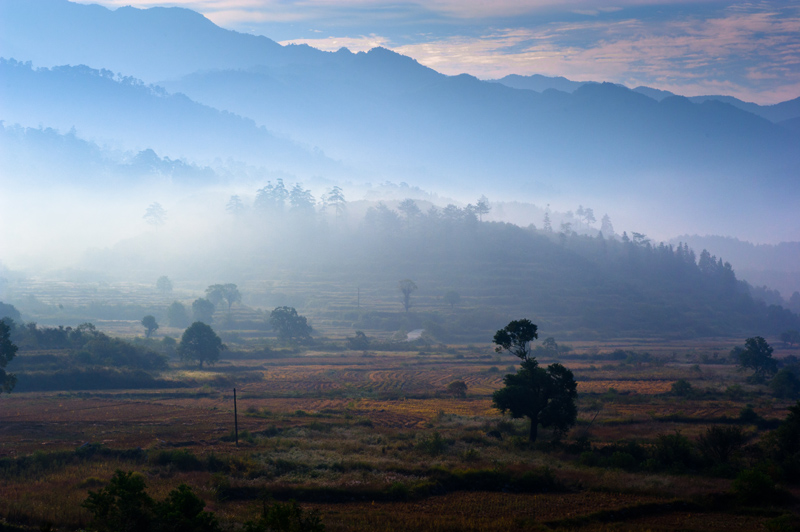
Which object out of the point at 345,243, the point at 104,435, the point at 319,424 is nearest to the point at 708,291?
the point at 345,243

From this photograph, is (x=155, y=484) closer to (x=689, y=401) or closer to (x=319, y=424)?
(x=319, y=424)

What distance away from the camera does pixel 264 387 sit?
51.6 metres

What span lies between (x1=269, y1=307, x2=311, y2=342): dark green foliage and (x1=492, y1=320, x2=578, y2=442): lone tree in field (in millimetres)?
59484

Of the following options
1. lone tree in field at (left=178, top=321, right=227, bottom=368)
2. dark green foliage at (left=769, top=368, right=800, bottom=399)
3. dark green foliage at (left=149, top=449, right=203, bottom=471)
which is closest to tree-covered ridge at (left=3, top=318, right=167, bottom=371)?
lone tree in field at (left=178, top=321, right=227, bottom=368)

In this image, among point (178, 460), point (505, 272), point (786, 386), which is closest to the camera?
point (178, 460)

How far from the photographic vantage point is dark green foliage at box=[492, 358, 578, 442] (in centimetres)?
2820

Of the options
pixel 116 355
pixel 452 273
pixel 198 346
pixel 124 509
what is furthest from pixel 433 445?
pixel 452 273

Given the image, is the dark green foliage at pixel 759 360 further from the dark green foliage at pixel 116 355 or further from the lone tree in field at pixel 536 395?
the dark green foliage at pixel 116 355

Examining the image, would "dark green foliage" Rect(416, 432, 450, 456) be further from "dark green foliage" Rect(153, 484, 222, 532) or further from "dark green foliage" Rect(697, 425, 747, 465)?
"dark green foliage" Rect(153, 484, 222, 532)

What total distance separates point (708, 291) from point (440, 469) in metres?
153

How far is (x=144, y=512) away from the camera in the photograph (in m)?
13.3

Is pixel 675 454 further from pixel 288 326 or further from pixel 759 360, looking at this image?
pixel 288 326

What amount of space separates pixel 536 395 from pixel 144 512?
2155 cm

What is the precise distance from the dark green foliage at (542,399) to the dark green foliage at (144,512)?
19051 millimetres
